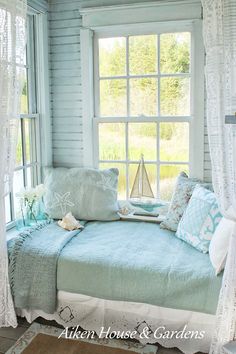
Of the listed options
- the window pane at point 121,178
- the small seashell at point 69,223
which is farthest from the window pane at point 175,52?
the small seashell at point 69,223

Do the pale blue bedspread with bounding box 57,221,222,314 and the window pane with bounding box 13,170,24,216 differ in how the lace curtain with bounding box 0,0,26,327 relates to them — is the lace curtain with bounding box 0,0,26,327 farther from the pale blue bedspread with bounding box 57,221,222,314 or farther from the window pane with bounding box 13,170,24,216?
the window pane with bounding box 13,170,24,216

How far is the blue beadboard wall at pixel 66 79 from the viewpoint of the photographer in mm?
3355

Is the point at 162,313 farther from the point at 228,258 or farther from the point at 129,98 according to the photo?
the point at 129,98

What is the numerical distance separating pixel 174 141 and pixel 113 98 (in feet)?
2.25

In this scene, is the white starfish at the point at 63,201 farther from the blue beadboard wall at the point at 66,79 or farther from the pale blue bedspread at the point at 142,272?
the pale blue bedspread at the point at 142,272

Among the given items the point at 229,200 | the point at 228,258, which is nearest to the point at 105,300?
the point at 228,258

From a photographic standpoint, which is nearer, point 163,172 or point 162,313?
point 162,313

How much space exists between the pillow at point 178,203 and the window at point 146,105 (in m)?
0.26

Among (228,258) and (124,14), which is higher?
(124,14)

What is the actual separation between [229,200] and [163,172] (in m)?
1.34

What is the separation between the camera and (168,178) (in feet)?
11.0

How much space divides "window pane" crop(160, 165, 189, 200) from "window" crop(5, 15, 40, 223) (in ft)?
3.78

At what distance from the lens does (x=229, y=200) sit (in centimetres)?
204

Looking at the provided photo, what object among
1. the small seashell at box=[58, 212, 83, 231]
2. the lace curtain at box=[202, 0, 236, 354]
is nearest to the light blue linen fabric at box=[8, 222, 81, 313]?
the small seashell at box=[58, 212, 83, 231]
